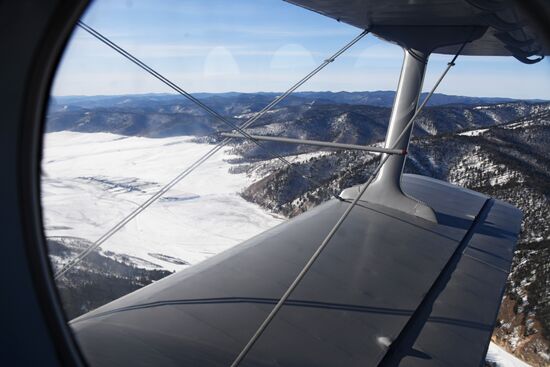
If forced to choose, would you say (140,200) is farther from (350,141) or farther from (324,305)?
(350,141)

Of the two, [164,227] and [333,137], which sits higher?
[333,137]

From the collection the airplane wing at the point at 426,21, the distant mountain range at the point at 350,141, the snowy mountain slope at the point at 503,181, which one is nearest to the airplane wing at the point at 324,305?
the distant mountain range at the point at 350,141

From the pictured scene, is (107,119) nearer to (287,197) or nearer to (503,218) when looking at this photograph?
(287,197)

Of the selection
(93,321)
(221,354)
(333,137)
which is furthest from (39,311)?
(333,137)

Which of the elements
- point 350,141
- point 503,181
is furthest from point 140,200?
point 503,181

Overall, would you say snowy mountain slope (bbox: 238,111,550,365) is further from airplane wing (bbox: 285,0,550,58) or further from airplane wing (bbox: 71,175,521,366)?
airplane wing (bbox: 285,0,550,58)

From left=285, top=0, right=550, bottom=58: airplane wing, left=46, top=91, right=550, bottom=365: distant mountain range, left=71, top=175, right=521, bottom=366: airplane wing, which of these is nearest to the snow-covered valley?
left=46, top=91, right=550, bottom=365: distant mountain range

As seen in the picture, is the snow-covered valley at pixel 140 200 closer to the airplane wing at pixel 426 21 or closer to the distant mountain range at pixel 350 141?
the distant mountain range at pixel 350 141
